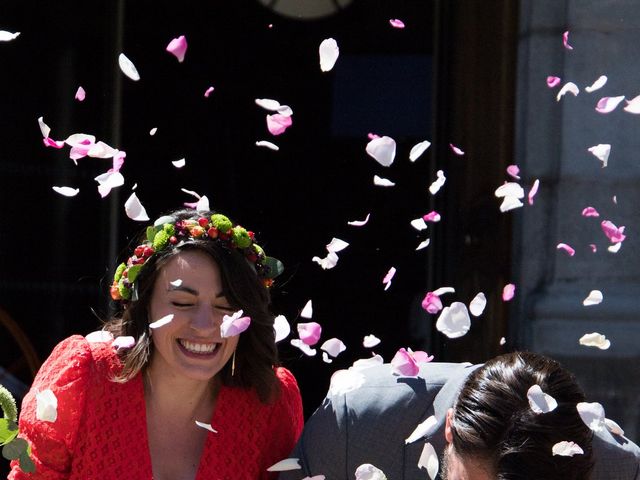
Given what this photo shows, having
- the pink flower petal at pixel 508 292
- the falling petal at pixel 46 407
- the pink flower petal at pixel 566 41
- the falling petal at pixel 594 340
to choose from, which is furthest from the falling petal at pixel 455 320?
the pink flower petal at pixel 566 41

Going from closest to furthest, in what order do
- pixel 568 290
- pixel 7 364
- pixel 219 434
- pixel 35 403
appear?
1. pixel 35 403
2. pixel 219 434
3. pixel 568 290
4. pixel 7 364

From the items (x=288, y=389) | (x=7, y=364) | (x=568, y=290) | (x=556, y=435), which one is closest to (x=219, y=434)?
(x=288, y=389)

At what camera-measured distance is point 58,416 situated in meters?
2.69

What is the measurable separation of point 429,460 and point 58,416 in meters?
0.82

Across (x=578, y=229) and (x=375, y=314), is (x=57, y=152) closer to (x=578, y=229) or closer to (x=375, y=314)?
(x=375, y=314)

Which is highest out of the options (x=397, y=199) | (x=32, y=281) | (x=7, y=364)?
(x=397, y=199)

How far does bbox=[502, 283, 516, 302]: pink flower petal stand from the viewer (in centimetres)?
397

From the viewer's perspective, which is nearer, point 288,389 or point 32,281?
point 288,389

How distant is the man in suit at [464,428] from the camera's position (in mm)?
2199

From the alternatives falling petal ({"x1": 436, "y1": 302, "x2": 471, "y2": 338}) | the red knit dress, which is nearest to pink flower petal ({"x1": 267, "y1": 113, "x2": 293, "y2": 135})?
falling petal ({"x1": 436, "y1": 302, "x2": 471, "y2": 338})

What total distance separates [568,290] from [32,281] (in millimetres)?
1985

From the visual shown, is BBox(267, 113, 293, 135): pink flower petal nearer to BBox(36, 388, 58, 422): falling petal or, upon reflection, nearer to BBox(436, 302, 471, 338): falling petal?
BBox(436, 302, 471, 338): falling petal

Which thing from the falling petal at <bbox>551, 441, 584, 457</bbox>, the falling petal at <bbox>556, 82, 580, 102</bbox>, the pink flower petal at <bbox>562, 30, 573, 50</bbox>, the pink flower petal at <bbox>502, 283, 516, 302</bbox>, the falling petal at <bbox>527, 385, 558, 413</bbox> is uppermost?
the pink flower petal at <bbox>562, 30, 573, 50</bbox>

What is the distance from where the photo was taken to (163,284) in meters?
2.80
